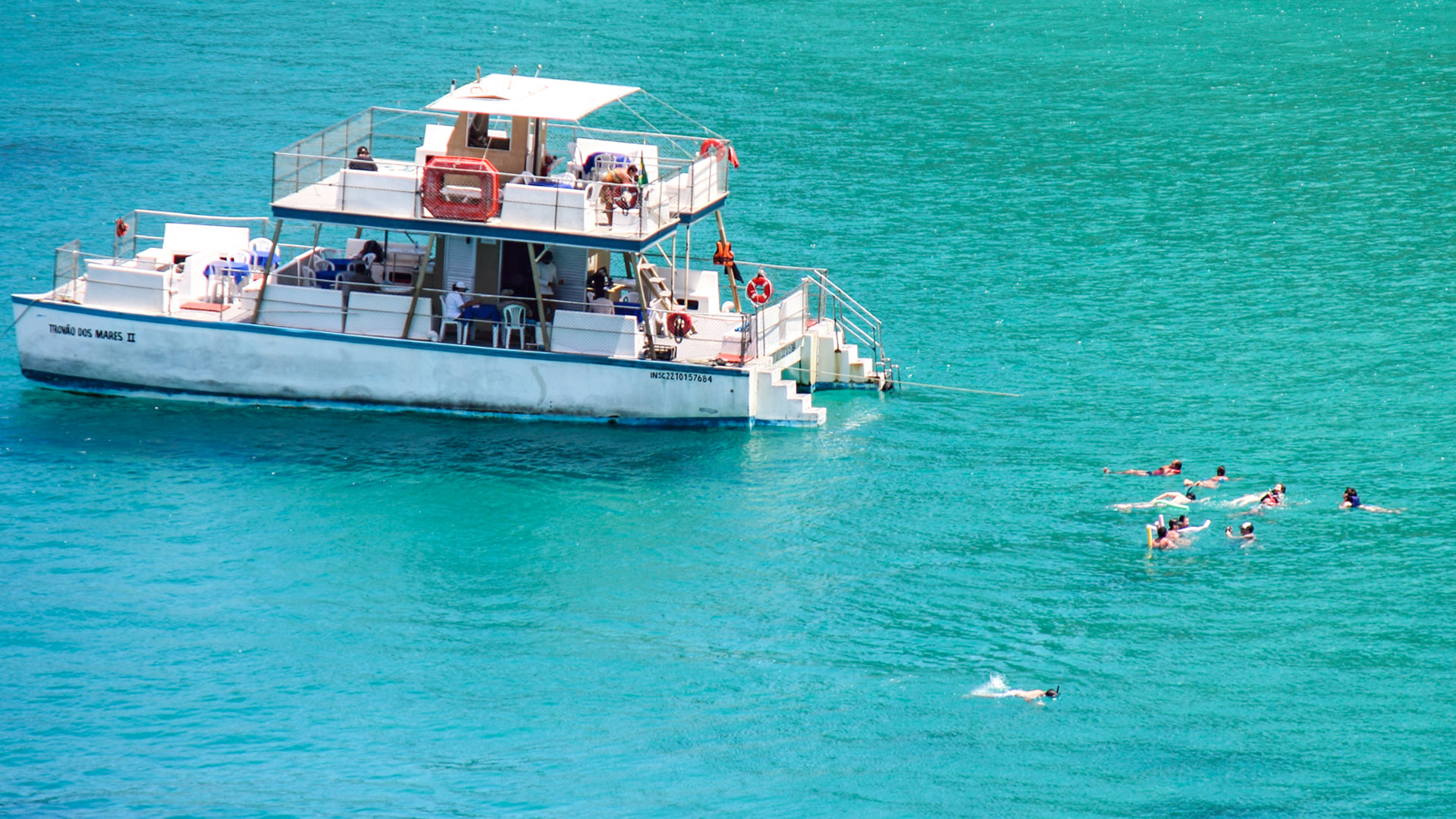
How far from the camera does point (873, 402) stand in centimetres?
5209

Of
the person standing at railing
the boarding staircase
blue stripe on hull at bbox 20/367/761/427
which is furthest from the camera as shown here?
blue stripe on hull at bbox 20/367/761/427

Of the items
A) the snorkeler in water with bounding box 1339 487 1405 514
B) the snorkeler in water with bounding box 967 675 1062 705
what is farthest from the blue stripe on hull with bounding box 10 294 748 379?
the snorkeler in water with bounding box 1339 487 1405 514

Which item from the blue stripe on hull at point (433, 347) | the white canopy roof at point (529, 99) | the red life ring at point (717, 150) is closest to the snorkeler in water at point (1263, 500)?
the blue stripe on hull at point (433, 347)

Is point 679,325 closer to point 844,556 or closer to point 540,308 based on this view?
point 540,308

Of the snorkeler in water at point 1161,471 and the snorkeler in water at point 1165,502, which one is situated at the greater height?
the snorkeler in water at point 1161,471

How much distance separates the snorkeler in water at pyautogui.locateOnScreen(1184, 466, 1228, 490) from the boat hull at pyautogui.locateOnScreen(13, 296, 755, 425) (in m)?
12.2

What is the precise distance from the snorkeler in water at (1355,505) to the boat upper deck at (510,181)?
19.1 m

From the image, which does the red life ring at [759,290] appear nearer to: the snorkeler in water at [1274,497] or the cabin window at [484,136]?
the cabin window at [484,136]

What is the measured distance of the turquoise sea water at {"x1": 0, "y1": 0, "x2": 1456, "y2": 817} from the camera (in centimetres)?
3328

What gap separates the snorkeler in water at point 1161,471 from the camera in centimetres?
4528

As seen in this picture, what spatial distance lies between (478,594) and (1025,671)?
1257cm

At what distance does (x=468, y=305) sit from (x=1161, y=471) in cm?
1980

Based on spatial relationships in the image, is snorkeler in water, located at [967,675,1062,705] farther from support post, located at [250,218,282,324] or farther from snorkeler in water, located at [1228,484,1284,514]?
support post, located at [250,218,282,324]

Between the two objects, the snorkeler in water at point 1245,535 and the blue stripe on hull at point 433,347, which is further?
the blue stripe on hull at point 433,347
